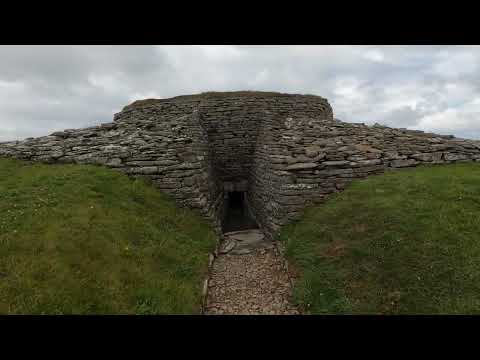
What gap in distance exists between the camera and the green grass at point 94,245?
5766 mm

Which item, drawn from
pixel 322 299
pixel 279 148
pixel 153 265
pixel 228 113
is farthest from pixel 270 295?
pixel 228 113

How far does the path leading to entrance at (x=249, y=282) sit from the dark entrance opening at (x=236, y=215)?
5.16m

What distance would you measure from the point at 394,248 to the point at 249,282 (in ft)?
15.3

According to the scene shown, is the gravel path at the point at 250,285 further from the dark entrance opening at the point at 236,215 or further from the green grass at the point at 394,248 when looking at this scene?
the dark entrance opening at the point at 236,215

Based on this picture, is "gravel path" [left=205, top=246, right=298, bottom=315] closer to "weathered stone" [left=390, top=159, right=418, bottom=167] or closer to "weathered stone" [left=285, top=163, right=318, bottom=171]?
"weathered stone" [left=285, top=163, right=318, bottom=171]

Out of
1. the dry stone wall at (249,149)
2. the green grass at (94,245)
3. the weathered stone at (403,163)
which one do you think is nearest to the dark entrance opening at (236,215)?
the dry stone wall at (249,149)

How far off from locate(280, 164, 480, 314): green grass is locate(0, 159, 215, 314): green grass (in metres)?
3.81

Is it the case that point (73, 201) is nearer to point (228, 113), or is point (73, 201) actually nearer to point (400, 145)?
point (228, 113)

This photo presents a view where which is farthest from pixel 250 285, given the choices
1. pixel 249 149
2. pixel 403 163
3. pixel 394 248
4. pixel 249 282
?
pixel 249 149

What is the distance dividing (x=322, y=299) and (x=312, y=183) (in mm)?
6164

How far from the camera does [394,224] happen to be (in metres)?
8.70

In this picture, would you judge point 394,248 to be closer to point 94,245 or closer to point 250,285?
point 250,285

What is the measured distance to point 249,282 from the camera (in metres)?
9.30

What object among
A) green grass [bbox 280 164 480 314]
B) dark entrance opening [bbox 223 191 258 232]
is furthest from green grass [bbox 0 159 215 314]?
dark entrance opening [bbox 223 191 258 232]
